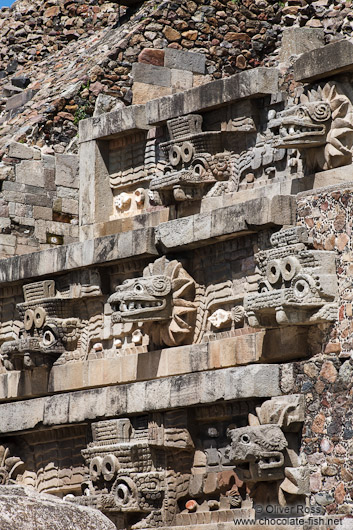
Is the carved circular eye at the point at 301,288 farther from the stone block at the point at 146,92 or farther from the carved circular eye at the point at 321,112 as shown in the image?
the stone block at the point at 146,92

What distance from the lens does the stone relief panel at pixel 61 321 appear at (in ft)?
60.1

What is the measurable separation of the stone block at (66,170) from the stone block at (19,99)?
3.35m

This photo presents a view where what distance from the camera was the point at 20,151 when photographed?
20734 mm

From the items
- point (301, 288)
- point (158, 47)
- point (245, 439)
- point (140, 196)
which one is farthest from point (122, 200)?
point (245, 439)

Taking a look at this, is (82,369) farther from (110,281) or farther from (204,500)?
(204,500)

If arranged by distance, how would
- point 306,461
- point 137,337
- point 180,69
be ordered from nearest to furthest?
1. point 306,461
2. point 137,337
3. point 180,69

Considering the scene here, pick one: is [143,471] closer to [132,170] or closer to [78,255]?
[78,255]

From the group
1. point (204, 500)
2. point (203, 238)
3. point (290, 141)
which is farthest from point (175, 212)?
point (204, 500)

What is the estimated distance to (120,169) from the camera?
18828mm

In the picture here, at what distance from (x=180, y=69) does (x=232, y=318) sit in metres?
5.03

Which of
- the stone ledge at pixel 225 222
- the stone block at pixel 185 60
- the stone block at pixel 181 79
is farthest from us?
the stone block at pixel 185 60

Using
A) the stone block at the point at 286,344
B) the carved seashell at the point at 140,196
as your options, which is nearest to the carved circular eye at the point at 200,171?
the carved seashell at the point at 140,196

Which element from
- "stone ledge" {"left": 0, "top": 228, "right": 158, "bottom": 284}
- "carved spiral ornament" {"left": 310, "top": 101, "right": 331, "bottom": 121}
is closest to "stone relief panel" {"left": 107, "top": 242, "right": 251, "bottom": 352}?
"stone ledge" {"left": 0, "top": 228, "right": 158, "bottom": 284}

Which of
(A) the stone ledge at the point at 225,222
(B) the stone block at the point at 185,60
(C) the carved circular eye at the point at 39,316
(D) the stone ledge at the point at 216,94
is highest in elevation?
(B) the stone block at the point at 185,60
